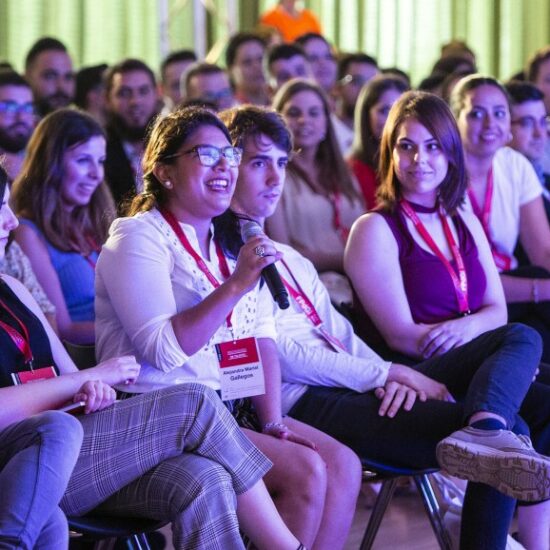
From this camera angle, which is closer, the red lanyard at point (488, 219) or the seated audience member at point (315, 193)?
the red lanyard at point (488, 219)

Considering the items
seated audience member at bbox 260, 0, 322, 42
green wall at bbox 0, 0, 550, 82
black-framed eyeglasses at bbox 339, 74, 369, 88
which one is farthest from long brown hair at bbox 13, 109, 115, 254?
seated audience member at bbox 260, 0, 322, 42

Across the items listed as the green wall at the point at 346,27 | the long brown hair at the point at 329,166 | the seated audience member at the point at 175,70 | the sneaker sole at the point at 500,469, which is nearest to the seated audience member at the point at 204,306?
the sneaker sole at the point at 500,469

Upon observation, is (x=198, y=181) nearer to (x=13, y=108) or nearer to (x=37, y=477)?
(x=37, y=477)

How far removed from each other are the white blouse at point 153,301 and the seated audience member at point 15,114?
169 cm

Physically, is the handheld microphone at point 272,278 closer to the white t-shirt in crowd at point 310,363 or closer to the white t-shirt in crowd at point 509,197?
the white t-shirt in crowd at point 310,363

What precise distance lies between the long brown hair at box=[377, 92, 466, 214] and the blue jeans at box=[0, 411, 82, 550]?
1368 millimetres

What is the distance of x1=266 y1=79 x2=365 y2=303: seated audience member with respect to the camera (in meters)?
3.73

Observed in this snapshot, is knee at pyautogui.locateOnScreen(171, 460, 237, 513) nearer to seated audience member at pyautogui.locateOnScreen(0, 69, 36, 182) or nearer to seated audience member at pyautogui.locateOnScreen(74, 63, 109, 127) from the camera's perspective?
seated audience member at pyautogui.locateOnScreen(0, 69, 36, 182)

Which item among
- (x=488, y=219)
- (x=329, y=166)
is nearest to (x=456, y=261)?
(x=488, y=219)

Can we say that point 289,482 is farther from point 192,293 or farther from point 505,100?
point 505,100

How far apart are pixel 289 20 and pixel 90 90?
8.76ft

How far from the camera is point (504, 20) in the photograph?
28.7 ft

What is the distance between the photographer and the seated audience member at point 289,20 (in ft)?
24.2

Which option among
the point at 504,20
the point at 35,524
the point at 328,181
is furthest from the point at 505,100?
the point at 504,20
